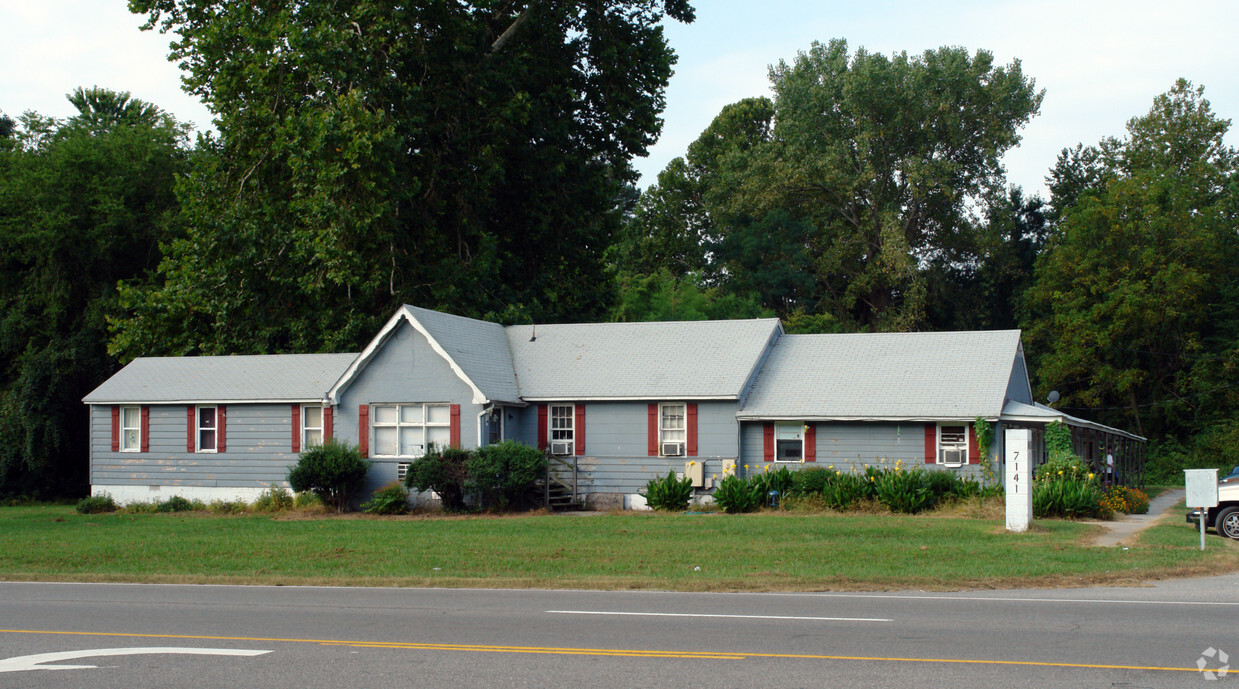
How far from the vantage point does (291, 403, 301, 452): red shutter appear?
33000 millimetres

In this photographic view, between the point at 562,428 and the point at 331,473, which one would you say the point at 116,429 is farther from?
the point at 562,428

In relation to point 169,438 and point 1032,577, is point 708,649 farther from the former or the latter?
point 169,438

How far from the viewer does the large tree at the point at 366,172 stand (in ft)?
118

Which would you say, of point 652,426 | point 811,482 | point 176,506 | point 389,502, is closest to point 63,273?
point 176,506

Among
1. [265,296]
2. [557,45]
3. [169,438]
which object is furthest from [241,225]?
[557,45]

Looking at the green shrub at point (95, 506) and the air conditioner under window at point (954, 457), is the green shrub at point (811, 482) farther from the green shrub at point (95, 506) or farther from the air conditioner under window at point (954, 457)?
the green shrub at point (95, 506)

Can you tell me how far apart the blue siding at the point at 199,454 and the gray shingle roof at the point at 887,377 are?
13.4 m

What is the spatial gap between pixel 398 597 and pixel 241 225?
25.6 metres

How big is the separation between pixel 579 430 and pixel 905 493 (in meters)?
9.30

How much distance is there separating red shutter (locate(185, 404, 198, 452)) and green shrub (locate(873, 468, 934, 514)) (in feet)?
64.9

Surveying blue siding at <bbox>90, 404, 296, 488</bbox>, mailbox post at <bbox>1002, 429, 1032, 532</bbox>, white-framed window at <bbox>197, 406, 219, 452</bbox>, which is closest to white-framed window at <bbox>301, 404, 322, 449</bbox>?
blue siding at <bbox>90, 404, 296, 488</bbox>

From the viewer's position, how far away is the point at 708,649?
1041 centimetres

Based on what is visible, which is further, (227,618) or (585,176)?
(585,176)

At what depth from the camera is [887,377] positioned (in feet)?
102
